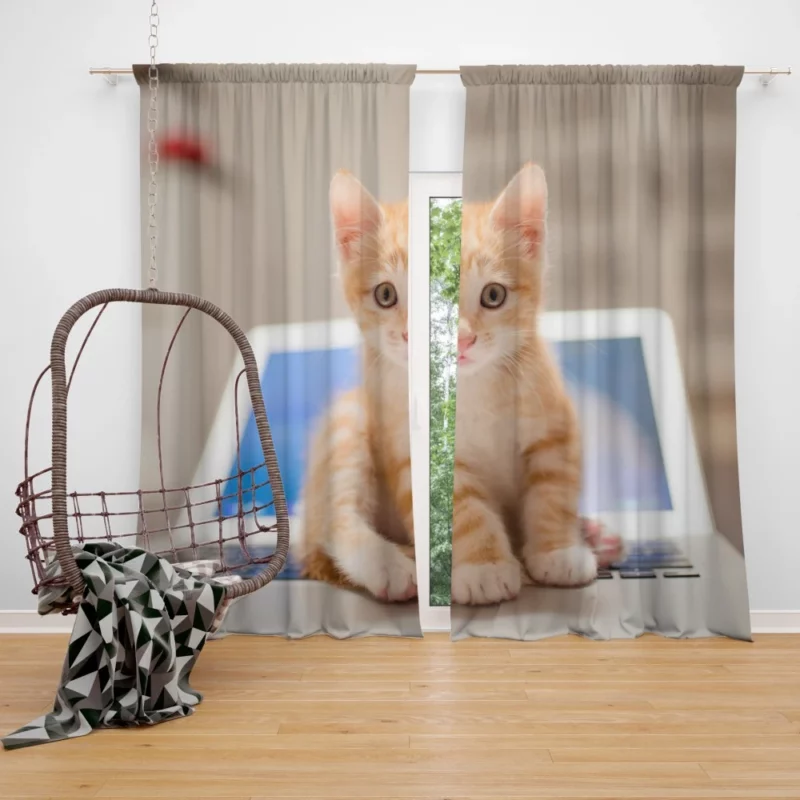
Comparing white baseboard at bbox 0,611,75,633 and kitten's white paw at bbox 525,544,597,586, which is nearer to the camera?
kitten's white paw at bbox 525,544,597,586

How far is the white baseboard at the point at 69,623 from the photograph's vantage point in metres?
3.08

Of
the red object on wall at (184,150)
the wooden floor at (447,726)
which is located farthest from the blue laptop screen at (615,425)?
the red object on wall at (184,150)

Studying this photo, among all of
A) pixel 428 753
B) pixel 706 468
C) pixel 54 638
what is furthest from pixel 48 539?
pixel 706 468

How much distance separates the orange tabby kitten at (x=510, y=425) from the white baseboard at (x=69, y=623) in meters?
0.44

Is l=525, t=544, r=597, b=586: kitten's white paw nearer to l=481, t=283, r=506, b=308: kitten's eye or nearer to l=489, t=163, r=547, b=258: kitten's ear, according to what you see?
l=481, t=283, r=506, b=308: kitten's eye

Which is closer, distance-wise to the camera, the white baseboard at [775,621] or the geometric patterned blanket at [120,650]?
the geometric patterned blanket at [120,650]

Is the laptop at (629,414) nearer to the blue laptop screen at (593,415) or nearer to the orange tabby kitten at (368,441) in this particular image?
the blue laptop screen at (593,415)

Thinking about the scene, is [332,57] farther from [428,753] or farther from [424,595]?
[428,753]

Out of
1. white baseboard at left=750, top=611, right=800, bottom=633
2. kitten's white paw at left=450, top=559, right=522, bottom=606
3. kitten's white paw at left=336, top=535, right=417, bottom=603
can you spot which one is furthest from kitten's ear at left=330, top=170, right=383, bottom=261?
white baseboard at left=750, top=611, right=800, bottom=633

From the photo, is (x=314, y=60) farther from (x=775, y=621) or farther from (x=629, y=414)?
(x=775, y=621)

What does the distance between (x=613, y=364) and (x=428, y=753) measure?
5.52 feet

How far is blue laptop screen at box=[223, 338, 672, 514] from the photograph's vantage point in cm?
302

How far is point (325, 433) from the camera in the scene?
301 cm

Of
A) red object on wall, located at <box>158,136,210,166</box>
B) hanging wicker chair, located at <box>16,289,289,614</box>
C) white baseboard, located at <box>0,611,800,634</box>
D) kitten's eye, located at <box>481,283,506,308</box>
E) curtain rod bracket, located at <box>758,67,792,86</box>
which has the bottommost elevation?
white baseboard, located at <box>0,611,800,634</box>
